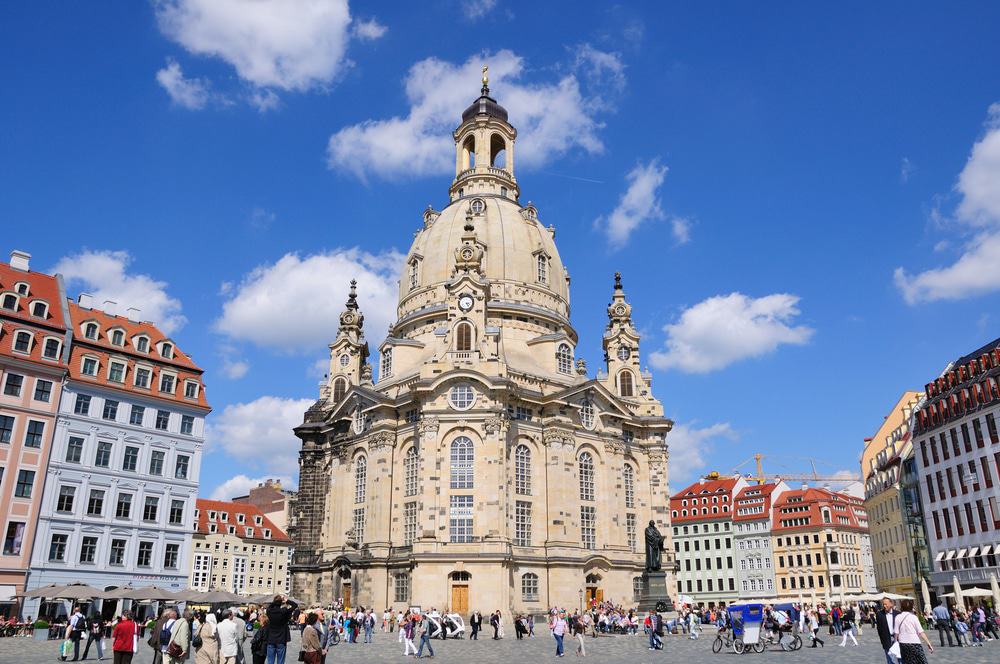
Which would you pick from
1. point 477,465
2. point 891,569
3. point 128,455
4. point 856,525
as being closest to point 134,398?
point 128,455

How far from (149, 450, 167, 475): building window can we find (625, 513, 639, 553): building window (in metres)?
36.2

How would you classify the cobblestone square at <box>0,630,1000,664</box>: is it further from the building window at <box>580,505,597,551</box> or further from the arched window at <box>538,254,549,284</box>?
the arched window at <box>538,254,549,284</box>

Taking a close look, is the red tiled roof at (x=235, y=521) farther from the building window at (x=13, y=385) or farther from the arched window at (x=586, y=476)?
the arched window at (x=586, y=476)

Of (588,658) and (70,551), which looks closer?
(588,658)

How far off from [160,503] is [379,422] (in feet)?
56.7

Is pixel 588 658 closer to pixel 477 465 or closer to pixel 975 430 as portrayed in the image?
pixel 477 465

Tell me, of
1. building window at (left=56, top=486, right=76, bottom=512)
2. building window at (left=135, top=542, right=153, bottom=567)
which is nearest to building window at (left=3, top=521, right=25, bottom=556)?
building window at (left=56, top=486, right=76, bottom=512)

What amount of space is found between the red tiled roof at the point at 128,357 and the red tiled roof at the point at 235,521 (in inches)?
1449

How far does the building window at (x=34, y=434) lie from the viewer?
150ft

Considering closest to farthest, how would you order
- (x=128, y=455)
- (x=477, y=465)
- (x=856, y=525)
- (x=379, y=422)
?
(x=128, y=455) → (x=477, y=465) → (x=379, y=422) → (x=856, y=525)

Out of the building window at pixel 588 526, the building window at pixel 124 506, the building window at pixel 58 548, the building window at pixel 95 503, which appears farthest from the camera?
the building window at pixel 588 526

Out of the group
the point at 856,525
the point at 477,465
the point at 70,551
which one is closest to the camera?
the point at 70,551

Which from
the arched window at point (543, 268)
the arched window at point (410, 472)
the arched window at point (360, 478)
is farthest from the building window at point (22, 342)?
the arched window at point (543, 268)

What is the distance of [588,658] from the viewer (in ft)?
99.2
